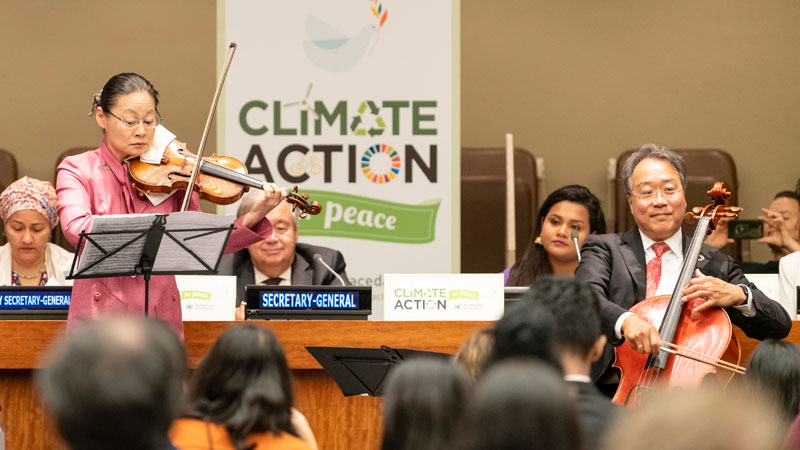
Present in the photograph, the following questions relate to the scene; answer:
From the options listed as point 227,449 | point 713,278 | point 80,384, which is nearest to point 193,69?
point 713,278

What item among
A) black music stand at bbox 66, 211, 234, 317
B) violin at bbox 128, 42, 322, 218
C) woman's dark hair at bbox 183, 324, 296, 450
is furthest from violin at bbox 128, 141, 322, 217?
woman's dark hair at bbox 183, 324, 296, 450

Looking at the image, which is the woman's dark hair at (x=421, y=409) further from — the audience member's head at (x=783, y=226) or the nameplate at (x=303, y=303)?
the audience member's head at (x=783, y=226)

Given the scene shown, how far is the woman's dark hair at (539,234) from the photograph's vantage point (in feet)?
15.6

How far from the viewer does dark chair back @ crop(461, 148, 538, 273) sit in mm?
6512

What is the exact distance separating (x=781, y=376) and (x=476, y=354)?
804 millimetres

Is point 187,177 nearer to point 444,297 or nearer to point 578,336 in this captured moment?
point 444,297

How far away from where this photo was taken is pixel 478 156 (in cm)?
656

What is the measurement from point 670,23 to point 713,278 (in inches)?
148

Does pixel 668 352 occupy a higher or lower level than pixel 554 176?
lower

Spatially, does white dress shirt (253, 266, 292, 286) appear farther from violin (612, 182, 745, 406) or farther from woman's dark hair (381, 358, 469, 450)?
woman's dark hair (381, 358, 469, 450)

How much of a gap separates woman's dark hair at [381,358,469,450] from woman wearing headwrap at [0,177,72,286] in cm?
351

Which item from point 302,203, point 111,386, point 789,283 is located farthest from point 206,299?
point 111,386

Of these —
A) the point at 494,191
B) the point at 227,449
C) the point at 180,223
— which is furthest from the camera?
the point at 494,191

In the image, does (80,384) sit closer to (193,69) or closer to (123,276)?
(123,276)
